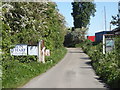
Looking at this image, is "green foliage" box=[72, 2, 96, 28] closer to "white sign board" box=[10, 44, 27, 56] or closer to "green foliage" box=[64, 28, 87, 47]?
"green foliage" box=[64, 28, 87, 47]

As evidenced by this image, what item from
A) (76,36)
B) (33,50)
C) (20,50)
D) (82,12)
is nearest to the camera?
(20,50)

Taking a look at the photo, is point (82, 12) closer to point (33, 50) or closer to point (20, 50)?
point (33, 50)

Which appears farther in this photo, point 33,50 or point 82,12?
point 82,12

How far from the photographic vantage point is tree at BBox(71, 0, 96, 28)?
270 ft

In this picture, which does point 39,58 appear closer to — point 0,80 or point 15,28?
point 15,28

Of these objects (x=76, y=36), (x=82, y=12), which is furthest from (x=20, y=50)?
(x=82, y=12)

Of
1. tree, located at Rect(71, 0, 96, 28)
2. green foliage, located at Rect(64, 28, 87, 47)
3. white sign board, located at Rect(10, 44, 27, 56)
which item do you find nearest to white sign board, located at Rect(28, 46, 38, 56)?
white sign board, located at Rect(10, 44, 27, 56)

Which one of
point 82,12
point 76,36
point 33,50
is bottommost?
point 33,50

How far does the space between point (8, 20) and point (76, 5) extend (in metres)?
58.7

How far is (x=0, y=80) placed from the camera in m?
13.8

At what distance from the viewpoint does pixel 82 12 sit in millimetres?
82312

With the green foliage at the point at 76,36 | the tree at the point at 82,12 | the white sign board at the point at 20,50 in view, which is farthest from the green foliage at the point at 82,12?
the white sign board at the point at 20,50

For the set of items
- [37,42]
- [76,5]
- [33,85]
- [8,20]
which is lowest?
[33,85]

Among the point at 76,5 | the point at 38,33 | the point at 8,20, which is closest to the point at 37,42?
the point at 38,33
